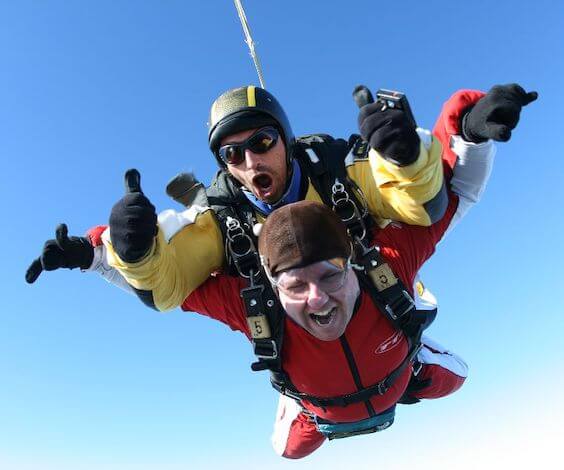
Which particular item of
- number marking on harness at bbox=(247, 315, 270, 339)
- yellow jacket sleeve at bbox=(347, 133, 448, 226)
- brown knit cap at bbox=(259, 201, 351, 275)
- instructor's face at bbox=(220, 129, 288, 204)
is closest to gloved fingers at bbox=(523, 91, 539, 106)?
yellow jacket sleeve at bbox=(347, 133, 448, 226)

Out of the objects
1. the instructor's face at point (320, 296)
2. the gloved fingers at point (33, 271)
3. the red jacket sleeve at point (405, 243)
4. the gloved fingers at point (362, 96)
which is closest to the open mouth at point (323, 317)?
the instructor's face at point (320, 296)

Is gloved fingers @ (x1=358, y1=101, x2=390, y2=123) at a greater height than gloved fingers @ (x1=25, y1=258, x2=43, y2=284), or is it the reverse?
gloved fingers @ (x1=358, y1=101, x2=390, y2=123)

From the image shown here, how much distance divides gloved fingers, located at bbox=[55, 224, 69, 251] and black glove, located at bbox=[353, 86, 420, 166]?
52.1 inches

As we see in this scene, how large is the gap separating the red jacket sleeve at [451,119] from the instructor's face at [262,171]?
735mm

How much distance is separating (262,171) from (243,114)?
0.31 meters

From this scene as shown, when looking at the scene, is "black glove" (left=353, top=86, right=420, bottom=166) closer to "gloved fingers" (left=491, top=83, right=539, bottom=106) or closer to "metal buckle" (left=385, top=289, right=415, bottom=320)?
"gloved fingers" (left=491, top=83, right=539, bottom=106)

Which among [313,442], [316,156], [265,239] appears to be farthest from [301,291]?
[313,442]

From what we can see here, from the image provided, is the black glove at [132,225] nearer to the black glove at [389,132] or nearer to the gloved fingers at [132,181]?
the gloved fingers at [132,181]

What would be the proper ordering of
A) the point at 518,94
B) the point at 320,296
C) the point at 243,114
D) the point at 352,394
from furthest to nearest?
the point at 352,394 → the point at 243,114 → the point at 320,296 → the point at 518,94

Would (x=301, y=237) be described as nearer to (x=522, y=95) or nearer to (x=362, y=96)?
(x=362, y=96)

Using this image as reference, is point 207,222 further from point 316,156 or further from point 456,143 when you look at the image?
point 456,143

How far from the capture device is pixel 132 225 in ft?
6.63

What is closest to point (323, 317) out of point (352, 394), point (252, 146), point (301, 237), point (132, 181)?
point (301, 237)

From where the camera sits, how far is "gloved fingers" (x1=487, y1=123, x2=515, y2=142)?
197cm
